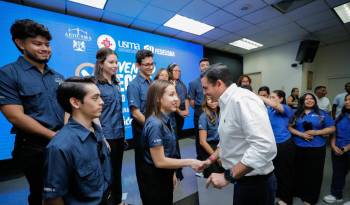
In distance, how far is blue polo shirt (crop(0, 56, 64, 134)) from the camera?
1122mm

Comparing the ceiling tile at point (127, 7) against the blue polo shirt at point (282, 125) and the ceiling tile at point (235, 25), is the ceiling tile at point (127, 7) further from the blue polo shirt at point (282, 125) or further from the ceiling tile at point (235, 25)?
the blue polo shirt at point (282, 125)

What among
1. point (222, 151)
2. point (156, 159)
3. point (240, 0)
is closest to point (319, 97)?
point (240, 0)

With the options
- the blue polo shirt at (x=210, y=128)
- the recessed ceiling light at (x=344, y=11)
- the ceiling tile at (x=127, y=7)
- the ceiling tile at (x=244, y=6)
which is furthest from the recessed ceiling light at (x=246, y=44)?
the blue polo shirt at (x=210, y=128)

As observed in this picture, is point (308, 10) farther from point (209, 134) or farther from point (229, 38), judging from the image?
point (209, 134)

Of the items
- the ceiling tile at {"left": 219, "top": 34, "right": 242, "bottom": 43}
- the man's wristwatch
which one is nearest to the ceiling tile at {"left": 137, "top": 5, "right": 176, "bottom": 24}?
the ceiling tile at {"left": 219, "top": 34, "right": 242, "bottom": 43}

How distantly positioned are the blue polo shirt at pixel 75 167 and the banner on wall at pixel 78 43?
3.15 metres

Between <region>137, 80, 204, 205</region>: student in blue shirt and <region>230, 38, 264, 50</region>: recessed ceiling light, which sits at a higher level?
<region>230, 38, 264, 50</region>: recessed ceiling light

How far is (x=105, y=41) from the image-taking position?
4.11 m

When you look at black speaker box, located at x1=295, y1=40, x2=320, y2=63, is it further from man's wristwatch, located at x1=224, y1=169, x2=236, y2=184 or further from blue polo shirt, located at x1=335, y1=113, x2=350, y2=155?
man's wristwatch, located at x1=224, y1=169, x2=236, y2=184

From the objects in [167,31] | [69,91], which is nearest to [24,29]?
[69,91]

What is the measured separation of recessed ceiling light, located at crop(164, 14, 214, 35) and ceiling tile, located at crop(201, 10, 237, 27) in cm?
21

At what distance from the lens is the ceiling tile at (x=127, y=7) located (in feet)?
11.4

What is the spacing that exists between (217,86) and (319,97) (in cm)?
463

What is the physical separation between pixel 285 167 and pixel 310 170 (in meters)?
0.39
